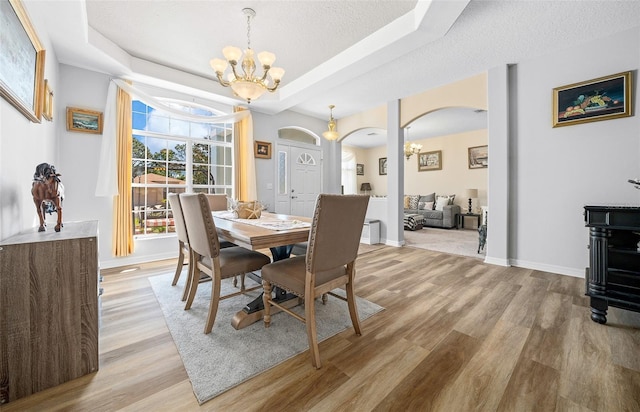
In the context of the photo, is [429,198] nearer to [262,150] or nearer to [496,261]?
[496,261]

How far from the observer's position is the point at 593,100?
2752mm

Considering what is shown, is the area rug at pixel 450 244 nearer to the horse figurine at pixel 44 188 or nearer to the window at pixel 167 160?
the window at pixel 167 160

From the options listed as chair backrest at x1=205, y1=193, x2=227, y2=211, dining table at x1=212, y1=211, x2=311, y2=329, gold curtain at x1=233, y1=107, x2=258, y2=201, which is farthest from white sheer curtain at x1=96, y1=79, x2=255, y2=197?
dining table at x1=212, y1=211, x2=311, y2=329

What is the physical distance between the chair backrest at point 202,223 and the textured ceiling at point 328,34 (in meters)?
1.91

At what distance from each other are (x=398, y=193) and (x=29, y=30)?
4487 mm

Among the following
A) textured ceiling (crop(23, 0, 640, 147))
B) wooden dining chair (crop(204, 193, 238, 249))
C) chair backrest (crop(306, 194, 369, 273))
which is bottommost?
chair backrest (crop(306, 194, 369, 273))

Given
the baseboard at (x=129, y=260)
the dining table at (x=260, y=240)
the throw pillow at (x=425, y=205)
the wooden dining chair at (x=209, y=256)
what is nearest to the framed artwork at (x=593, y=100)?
the dining table at (x=260, y=240)

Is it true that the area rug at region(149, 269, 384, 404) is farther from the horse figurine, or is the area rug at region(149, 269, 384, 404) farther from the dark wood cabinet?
the dark wood cabinet

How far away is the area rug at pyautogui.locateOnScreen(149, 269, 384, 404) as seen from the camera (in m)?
1.33

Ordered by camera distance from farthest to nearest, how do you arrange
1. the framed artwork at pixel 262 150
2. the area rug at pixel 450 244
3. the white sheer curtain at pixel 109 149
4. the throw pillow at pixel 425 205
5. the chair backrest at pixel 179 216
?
the throw pillow at pixel 425 205 → the framed artwork at pixel 262 150 → the area rug at pixel 450 244 → the white sheer curtain at pixel 109 149 → the chair backrest at pixel 179 216

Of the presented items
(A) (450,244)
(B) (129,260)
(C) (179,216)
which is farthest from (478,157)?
(B) (129,260)

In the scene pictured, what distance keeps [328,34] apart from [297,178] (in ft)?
9.62

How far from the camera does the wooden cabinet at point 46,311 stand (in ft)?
3.80

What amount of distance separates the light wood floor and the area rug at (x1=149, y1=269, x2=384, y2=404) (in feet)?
0.20
